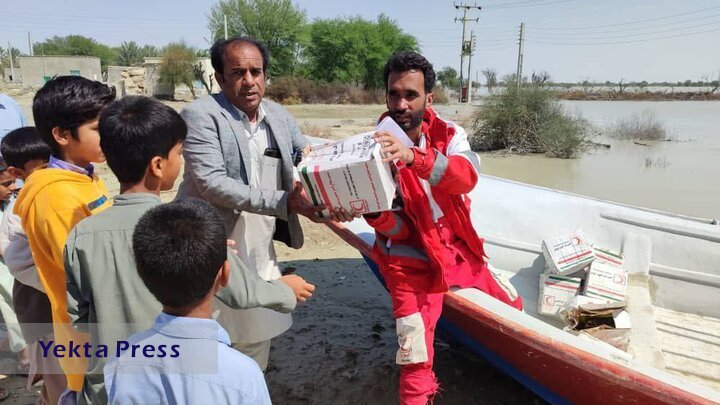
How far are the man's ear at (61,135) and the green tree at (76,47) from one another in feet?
221

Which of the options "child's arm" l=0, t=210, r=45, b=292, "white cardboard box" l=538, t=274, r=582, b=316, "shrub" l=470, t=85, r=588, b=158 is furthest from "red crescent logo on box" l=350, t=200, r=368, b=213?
"shrub" l=470, t=85, r=588, b=158

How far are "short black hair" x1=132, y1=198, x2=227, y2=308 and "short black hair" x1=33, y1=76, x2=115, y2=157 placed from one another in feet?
2.59

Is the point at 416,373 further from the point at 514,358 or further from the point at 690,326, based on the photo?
the point at 690,326

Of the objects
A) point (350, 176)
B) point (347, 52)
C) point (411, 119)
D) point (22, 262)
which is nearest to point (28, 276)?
point (22, 262)

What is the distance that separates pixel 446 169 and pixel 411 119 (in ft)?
1.28

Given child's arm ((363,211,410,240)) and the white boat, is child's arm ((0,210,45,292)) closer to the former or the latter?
child's arm ((363,211,410,240))

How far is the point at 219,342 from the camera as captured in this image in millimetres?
1166

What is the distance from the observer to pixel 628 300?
3.33 meters

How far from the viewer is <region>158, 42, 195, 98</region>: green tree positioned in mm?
29219

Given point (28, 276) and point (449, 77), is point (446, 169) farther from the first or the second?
point (449, 77)

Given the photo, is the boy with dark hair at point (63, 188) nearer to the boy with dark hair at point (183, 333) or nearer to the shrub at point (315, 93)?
the boy with dark hair at point (183, 333)

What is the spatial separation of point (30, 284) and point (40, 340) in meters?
0.42

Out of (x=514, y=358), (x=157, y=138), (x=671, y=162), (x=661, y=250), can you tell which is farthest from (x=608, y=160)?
(x=157, y=138)

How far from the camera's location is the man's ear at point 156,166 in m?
1.55
